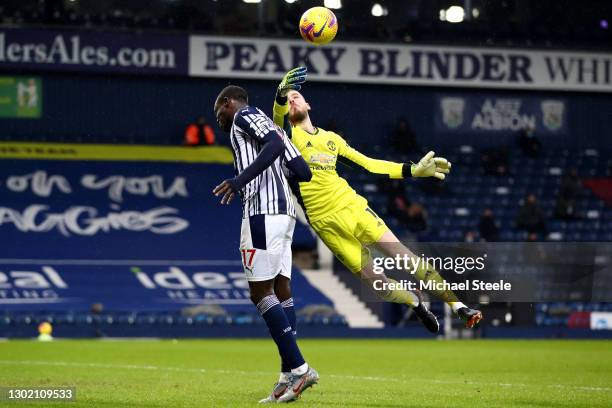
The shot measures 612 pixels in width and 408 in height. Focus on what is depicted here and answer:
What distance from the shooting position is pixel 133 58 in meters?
26.2

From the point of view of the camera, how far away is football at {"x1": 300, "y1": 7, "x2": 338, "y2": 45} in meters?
10.2

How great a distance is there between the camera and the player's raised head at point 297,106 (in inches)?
386

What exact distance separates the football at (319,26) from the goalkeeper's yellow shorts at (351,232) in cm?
156

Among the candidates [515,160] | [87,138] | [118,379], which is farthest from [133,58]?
[118,379]

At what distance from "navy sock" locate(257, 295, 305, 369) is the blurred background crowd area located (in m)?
19.0

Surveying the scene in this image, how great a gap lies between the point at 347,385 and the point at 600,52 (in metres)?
20.4

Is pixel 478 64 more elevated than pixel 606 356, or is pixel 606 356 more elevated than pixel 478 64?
pixel 478 64

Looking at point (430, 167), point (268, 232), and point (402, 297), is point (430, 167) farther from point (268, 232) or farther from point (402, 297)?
point (268, 232)

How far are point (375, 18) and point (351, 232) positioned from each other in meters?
18.7

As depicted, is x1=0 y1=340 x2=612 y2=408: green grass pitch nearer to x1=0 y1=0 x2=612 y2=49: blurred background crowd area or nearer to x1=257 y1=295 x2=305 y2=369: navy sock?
x1=257 y1=295 x2=305 y2=369: navy sock

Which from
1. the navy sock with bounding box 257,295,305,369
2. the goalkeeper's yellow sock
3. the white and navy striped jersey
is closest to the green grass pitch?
the navy sock with bounding box 257,295,305,369

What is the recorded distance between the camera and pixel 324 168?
33.1 feet

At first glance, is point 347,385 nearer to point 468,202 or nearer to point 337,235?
point 337,235

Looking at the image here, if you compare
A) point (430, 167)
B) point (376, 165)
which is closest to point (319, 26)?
point (376, 165)
